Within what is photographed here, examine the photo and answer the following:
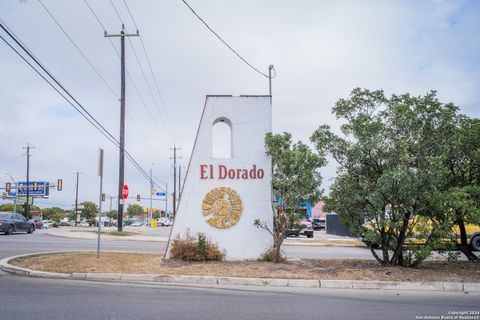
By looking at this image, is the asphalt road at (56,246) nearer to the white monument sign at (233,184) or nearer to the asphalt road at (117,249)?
the asphalt road at (117,249)

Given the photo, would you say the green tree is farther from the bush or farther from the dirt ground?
the bush

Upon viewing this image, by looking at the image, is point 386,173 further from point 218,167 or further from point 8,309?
point 8,309

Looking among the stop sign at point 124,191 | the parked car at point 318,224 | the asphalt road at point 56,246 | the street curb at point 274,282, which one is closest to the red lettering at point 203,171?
the street curb at point 274,282

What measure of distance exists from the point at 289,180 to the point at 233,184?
175 cm

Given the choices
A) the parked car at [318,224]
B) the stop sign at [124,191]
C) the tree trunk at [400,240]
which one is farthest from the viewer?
the parked car at [318,224]

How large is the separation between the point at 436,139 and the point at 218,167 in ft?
20.2

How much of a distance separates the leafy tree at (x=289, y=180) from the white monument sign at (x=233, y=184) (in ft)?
1.13

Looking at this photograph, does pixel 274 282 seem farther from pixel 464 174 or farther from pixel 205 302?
pixel 464 174

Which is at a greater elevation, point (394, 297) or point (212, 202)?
point (212, 202)

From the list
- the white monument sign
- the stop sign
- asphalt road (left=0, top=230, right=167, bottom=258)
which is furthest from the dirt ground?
the stop sign

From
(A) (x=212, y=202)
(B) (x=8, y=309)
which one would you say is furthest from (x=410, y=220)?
(B) (x=8, y=309)

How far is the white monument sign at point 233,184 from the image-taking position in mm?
11180

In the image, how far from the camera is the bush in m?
10.7

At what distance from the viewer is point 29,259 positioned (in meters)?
10.9
